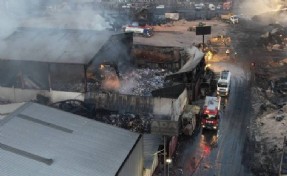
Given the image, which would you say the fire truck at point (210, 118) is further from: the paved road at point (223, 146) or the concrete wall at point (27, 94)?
the concrete wall at point (27, 94)

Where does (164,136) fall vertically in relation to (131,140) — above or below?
below

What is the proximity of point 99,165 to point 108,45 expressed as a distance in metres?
17.1

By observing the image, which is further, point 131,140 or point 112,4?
point 112,4

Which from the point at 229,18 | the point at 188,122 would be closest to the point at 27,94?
the point at 188,122

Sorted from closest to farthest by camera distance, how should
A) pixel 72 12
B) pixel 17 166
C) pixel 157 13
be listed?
1. pixel 17 166
2. pixel 72 12
3. pixel 157 13

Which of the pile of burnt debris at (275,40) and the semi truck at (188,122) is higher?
the pile of burnt debris at (275,40)

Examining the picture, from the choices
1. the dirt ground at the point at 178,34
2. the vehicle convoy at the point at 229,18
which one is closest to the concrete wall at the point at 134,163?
the dirt ground at the point at 178,34

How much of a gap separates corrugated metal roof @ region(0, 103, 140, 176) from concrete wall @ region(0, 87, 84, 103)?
9129 millimetres

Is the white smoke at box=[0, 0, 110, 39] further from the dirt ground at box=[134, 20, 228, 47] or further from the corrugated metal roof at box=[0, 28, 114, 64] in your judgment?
the dirt ground at box=[134, 20, 228, 47]

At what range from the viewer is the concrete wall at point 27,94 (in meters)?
28.7

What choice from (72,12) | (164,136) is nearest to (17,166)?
(164,136)

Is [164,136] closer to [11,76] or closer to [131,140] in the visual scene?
[131,140]

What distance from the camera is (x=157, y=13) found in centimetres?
6334

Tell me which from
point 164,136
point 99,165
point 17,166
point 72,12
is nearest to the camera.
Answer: point 17,166
